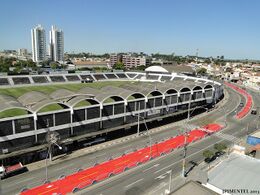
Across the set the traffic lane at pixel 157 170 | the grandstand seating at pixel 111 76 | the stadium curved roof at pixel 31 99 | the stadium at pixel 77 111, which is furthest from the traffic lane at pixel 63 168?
the grandstand seating at pixel 111 76

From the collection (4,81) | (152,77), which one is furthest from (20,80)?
(152,77)

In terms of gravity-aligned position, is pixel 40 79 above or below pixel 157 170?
above

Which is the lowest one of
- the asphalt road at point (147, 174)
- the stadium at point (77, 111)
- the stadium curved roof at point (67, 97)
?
the asphalt road at point (147, 174)

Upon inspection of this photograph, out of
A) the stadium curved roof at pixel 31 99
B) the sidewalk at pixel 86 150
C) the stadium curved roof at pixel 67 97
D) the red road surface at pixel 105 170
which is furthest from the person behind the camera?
the stadium curved roof at pixel 31 99

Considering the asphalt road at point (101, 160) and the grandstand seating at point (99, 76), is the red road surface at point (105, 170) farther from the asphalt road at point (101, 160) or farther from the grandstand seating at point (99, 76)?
the grandstand seating at point (99, 76)

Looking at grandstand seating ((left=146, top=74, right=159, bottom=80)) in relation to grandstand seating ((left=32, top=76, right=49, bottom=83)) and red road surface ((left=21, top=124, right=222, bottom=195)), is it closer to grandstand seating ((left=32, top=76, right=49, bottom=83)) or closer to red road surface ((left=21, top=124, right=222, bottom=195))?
grandstand seating ((left=32, top=76, right=49, bottom=83))

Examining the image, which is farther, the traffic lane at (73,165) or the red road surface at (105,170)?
the traffic lane at (73,165)

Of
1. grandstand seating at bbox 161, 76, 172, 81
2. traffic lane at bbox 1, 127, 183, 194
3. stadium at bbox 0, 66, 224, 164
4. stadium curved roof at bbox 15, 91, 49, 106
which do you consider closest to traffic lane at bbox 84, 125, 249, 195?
traffic lane at bbox 1, 127, 183, 194

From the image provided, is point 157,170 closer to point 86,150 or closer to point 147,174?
point 147,174
